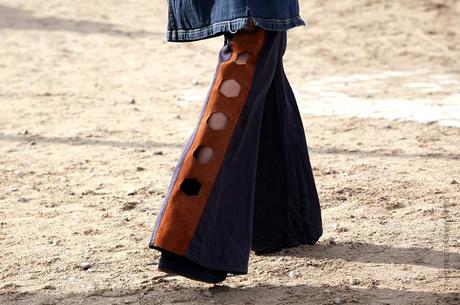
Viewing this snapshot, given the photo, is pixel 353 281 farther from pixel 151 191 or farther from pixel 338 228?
pixel 151 191

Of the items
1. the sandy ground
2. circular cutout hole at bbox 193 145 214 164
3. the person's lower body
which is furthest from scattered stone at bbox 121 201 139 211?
circular cutout hole at bbox 193 145 214 164

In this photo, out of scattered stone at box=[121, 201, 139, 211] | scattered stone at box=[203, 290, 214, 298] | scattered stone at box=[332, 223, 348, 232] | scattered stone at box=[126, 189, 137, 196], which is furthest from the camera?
scattered stone at box=[126, 189, 137, 196]

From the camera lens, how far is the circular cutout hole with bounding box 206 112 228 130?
11.5ft

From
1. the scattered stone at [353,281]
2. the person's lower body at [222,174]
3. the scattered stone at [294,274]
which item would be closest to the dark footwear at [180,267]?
the person's lower body at [222,174]

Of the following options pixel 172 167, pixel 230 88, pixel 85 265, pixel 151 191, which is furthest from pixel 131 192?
pixel 230 88

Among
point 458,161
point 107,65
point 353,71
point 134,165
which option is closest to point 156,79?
point 107,65

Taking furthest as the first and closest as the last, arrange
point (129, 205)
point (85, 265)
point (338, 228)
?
point (129, 205)
point (338, 228)
point (85, 265)

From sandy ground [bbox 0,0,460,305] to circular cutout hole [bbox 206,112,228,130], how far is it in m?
0.65

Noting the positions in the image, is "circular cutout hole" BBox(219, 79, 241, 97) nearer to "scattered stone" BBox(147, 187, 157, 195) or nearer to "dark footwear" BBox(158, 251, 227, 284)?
"dark footwear" BBox(158, 251, 227, 284)

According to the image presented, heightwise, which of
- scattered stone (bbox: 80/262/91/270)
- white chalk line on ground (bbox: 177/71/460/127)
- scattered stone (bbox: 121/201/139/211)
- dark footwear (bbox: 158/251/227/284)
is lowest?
scattered stone (bbox: 80/262/91/270)

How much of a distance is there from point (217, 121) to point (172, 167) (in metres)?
2.29

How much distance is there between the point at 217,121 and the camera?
350 centimetres

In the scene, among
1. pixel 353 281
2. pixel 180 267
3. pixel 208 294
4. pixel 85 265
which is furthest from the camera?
pixel 85 265

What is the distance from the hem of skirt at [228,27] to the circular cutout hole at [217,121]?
0.28m
